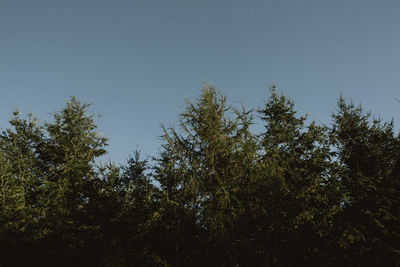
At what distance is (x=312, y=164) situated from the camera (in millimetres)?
10078

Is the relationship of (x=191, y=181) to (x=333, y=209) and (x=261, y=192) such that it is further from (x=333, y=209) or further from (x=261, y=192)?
(x=333, y=209)

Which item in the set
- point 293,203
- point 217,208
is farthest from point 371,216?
point 217,208

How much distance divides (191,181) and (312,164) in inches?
212

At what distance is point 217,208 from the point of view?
7090 mm

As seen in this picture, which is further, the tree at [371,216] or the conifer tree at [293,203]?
the tree at [371,216]

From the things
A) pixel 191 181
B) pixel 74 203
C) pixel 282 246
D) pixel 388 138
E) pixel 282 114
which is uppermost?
pixel 282 114

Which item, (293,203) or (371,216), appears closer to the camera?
(293,203)

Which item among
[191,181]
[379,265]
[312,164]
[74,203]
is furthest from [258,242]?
[74,203]

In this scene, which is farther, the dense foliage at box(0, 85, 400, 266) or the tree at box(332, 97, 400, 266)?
the tree at box(332, 97, 400, 266)

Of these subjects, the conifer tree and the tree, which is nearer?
the conifer tree

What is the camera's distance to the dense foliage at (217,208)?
721 cm

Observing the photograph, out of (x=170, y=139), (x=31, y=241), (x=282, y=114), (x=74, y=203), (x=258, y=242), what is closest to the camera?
(x=258, y=242)

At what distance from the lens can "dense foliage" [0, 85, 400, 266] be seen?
7.21 m

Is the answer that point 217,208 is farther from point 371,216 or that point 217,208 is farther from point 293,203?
point 371,216
